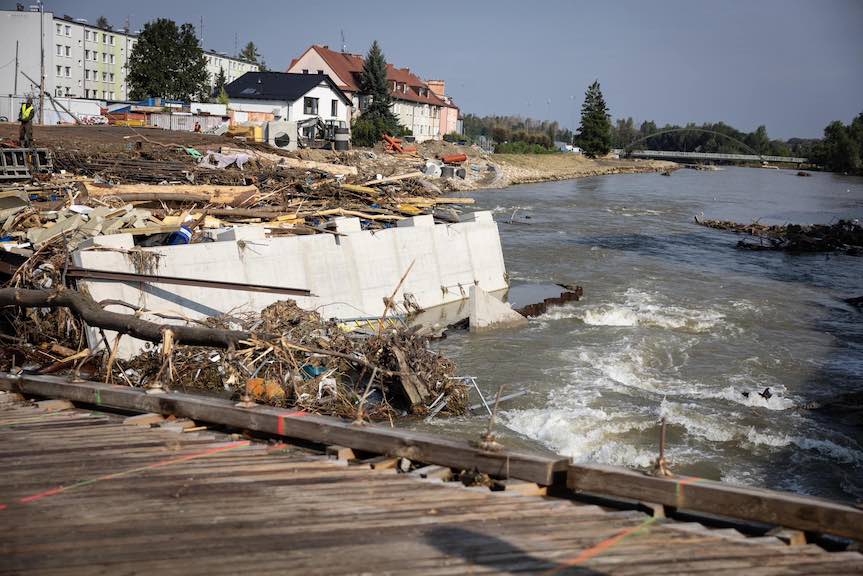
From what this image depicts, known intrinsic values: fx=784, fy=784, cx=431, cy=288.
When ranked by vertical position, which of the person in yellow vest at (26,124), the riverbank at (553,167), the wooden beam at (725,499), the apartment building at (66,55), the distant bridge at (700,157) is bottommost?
the wooden beam at (725,499)

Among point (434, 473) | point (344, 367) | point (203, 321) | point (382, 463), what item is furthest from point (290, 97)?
point (434, 473)

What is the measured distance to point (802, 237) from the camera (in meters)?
35.3

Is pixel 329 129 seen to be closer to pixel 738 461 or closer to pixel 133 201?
pixel 133 201

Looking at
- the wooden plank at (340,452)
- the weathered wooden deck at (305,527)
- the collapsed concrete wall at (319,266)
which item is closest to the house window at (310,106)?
the collapsed concrete wall at (319,266)

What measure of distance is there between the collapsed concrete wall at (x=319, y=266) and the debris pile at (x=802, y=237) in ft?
60.1

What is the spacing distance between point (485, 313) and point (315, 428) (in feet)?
37.0

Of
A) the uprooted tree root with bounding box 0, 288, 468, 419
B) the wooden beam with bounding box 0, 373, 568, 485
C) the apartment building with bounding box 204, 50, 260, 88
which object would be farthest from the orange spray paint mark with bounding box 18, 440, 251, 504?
the apartment building with bounding box 204, 50, 260, 88

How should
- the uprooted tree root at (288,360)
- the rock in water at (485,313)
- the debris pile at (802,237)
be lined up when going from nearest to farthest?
1. the uprooted tree root at (288,360)
2. the rock in water at (485,313)
3. the debris pile at (802,237)

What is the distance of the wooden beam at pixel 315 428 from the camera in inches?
222

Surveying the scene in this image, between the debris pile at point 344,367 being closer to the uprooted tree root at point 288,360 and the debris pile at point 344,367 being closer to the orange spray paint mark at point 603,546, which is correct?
the uprooted tree root at point 288,360

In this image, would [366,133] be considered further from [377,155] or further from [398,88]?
[398,88]

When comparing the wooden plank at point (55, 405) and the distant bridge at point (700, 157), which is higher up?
the distant bridge at point (700, 157)

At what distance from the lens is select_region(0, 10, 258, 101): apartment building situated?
66.8 metres

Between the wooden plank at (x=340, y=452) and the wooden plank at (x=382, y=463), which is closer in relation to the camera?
the wooden plank at (x=382, y=463)
